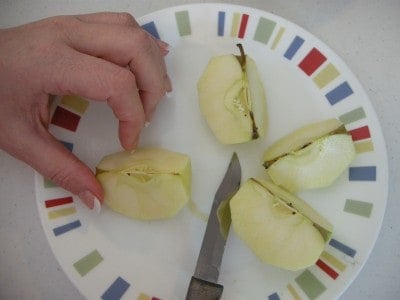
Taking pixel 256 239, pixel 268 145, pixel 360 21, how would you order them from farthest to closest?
1. pixel 360 21
2. pixel 268 145
3. pixel 256 239

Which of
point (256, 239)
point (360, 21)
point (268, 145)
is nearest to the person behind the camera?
point (256, 239)

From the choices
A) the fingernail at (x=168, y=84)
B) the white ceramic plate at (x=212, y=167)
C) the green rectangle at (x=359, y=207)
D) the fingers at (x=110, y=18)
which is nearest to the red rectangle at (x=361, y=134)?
the white ceramic plate at (x=212, y=167)

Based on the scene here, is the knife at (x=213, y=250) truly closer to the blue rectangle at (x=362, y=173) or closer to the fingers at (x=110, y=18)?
the blue rectangle at (x=362, y=173)

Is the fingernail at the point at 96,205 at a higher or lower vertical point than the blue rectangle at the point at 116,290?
higher

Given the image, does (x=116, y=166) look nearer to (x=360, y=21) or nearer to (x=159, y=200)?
(x=159, y=200)

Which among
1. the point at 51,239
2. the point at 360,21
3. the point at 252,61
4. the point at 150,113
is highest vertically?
the point at 360,21

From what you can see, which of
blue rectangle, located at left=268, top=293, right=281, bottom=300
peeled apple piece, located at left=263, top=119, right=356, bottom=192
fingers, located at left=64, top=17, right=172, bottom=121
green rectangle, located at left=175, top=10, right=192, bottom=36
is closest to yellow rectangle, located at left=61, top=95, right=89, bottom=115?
fingers, located at left=64, top=17, right=172, bottom=121

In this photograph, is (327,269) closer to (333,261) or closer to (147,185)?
(333,261)

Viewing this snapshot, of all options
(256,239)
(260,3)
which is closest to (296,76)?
(260,3)
